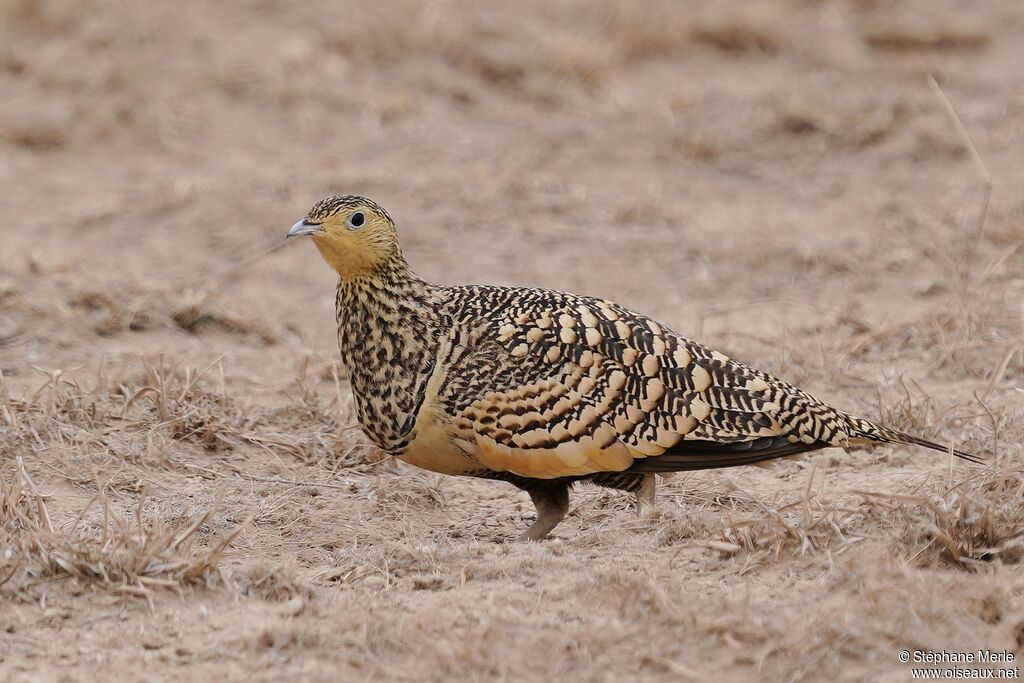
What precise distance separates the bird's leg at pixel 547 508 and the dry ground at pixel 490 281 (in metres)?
0.15

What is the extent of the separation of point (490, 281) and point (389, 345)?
3181 mm

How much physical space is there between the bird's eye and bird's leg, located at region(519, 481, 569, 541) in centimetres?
98

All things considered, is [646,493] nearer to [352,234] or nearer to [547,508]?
[547,508]

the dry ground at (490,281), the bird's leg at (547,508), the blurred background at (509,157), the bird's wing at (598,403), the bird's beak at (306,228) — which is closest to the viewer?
the dry ground at (490,281)

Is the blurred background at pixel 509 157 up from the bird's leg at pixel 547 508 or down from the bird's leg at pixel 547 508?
up

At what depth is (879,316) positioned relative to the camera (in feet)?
22.2

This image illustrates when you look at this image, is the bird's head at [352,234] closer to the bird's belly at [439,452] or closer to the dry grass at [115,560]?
the bird's belly at [439,452]

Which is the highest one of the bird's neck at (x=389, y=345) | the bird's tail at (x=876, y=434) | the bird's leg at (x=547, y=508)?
the bird's neck at (x=389, y=345)

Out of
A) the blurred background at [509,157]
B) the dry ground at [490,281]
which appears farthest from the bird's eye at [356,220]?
the blurred background at [509,157]

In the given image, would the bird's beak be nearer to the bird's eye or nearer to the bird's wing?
the bird's eye

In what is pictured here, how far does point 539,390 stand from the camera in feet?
14.1

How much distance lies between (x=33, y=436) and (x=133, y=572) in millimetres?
1336

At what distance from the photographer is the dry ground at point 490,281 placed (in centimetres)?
362

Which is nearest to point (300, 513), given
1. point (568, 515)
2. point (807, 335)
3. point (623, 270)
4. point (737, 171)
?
point (568, 515)
